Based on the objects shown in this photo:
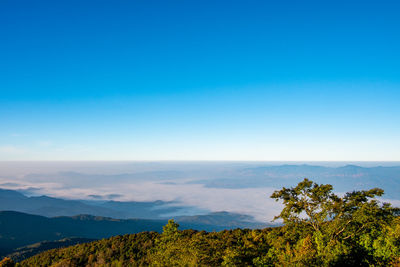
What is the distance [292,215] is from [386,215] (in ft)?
41.0

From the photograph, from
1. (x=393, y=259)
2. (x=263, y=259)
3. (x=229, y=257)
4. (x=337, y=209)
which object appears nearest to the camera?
(x=393, y=259)

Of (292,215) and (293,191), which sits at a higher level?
(293,191)

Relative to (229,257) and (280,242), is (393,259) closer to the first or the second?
(280,242)

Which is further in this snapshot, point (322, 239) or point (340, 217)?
point (340, 217)

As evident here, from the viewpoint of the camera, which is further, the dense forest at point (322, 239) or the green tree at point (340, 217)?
the green tree at point (340, 217)

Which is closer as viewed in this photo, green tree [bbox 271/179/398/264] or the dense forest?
the dense forest

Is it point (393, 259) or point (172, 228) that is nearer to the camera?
point (393, 259)

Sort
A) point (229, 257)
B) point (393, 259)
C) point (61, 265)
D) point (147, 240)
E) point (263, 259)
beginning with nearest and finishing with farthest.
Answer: point (393, 259) < point (229, 257) < point (263, 259) < point (61, 265) < point (147, 240)

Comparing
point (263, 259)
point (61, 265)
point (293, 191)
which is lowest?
point (61, 265)

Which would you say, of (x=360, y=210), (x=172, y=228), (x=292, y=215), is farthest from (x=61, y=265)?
(x=360, y=210)

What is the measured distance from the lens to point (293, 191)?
35.5 meters

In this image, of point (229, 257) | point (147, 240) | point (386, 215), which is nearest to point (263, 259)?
point (229, 257)

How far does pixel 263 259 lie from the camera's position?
29359 millimetres

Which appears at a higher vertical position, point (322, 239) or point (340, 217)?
point (340, 217)
